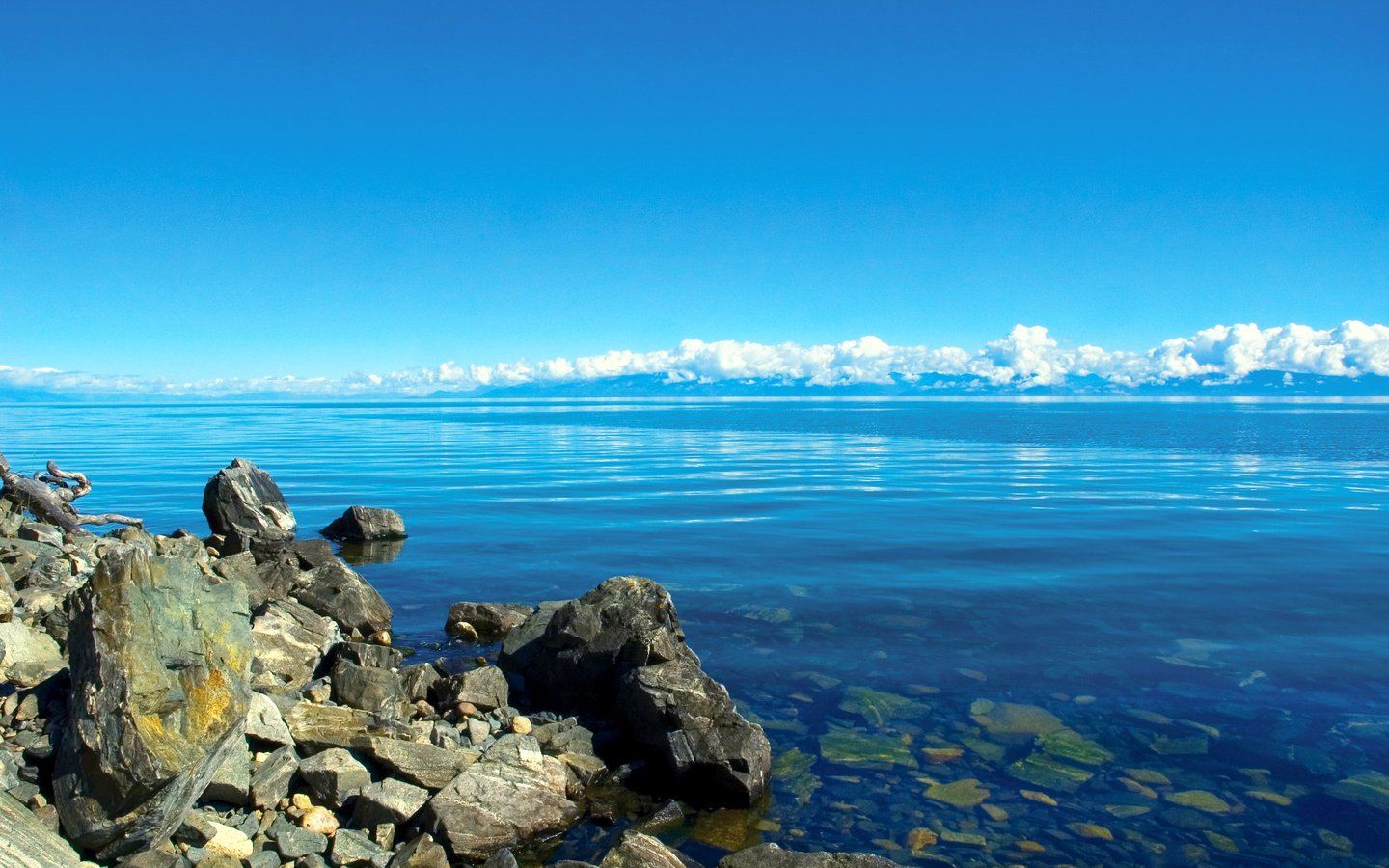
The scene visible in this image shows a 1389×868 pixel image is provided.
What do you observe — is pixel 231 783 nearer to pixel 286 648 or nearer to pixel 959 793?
pixel 286 648

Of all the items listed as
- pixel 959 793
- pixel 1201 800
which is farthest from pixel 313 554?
pixel 1201 800

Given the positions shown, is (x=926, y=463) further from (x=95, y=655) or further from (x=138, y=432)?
(x=138, y=432)

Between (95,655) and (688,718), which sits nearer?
(95,655)

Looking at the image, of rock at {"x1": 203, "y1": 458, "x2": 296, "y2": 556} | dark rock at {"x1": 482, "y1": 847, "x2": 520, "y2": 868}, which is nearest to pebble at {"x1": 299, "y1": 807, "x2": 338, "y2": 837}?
dark rock at {"x1": 482, "y1": 847, "x2": 520, "y2": 868}

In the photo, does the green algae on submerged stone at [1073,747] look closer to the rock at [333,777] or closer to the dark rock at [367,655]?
the rock at [333,777]

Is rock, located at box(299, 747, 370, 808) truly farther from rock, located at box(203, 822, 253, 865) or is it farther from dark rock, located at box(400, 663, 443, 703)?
dark rock, located at box(400, 663, 443, 703)

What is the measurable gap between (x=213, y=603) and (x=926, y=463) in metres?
59.8

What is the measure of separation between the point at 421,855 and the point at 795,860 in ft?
12.5

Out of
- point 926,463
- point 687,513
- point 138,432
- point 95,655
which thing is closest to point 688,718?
point 95,655

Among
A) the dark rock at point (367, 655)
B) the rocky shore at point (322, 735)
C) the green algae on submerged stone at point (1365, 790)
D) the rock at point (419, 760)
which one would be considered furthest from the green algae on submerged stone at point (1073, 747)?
the dark rock at point (367, 655)

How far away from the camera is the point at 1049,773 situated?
1239 centimetres

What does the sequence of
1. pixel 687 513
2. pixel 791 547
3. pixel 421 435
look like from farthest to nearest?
1. pixel 421 435
2. pixel 687 513
3. pixel 791 547

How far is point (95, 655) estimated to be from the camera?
8930mm

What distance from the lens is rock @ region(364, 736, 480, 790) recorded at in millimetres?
10703
